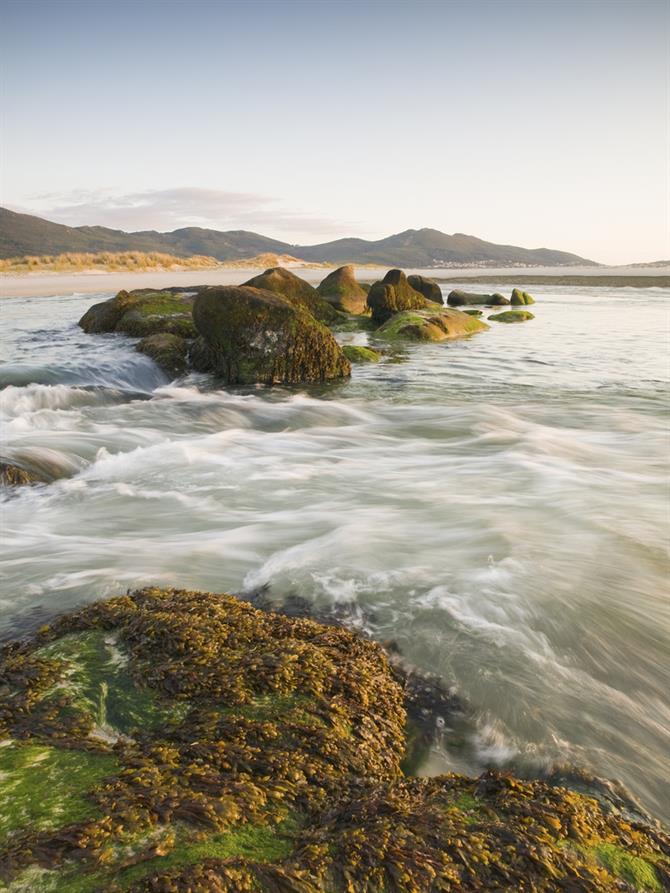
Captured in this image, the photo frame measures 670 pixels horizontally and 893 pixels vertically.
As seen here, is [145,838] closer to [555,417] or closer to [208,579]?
[208,579]

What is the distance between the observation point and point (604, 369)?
49.4 ft

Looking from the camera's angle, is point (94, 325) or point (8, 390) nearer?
point (8, 390)

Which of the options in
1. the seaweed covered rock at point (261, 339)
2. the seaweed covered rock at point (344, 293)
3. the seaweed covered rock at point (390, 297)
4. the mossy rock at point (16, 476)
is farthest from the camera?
the seaweed covered rock at point (344, 293)

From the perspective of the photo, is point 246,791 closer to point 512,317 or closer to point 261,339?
point 261,339

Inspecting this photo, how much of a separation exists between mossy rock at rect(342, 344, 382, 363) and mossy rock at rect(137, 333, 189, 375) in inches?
161

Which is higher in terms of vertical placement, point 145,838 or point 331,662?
point 145,838

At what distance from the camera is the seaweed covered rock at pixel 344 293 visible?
942 inches

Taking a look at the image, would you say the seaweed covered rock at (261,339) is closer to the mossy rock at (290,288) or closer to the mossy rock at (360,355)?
the mossy rock at (360,355)

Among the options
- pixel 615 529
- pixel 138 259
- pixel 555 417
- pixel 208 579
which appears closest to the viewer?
pixel 208 579

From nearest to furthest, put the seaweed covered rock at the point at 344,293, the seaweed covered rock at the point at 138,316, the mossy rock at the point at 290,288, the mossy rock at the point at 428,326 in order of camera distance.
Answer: the seaweed covered rock at the point at 138,316 < the mossy rock at the point at 290,288 < the mossy rock at the point at 428,326 < the seaweed covered rock at the point at 344,293

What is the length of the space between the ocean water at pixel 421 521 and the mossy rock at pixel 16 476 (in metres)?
0.20

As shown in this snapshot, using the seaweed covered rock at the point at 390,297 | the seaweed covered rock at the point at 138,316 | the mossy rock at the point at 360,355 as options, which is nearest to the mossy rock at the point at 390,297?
the seaweed covered rock at the point at 390,297

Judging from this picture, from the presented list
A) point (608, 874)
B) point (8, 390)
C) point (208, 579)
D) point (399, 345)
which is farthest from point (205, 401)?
point (608, 874)

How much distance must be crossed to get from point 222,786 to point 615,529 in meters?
4.85
